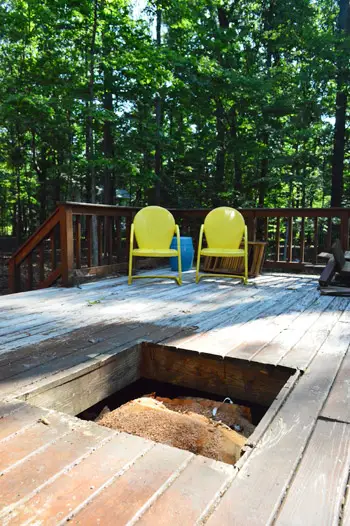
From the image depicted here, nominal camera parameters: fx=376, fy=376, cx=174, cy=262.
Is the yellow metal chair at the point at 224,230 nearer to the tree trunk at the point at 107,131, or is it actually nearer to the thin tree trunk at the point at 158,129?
the tree trunk at the point at 107,131

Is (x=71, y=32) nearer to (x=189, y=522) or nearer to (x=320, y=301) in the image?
(x=320, y=301)

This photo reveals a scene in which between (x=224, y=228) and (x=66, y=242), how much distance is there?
1.88m

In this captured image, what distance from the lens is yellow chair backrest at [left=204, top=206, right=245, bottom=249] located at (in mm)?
4582

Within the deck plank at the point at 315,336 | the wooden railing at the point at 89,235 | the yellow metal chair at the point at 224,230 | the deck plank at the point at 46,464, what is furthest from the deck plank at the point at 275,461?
the wooden railing at the point at 89,235

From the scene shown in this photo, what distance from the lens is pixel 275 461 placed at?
106cm

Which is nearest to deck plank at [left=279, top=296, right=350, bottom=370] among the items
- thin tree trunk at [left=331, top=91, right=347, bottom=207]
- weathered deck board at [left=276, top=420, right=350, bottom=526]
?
weathered deck board at [left=276, top=420, right=350, bottom=526]

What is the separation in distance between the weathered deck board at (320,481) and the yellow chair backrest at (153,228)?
11.3 ft

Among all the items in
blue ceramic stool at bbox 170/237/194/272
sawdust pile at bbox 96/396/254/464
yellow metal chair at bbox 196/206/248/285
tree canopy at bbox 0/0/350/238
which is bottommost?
sawdust pile at bbox 96/396/254/464

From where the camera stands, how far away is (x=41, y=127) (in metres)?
9.98

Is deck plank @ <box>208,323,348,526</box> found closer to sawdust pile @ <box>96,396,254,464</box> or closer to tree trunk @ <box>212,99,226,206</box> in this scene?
sawdust pile @ <box>96,396,254,464</box>

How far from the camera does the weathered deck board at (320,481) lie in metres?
0.85

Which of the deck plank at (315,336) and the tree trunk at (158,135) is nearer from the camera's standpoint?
the deck plank at (315,336)

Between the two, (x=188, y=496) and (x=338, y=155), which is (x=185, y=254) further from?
(x=338, y=155)

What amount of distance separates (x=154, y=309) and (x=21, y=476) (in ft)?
6.82
